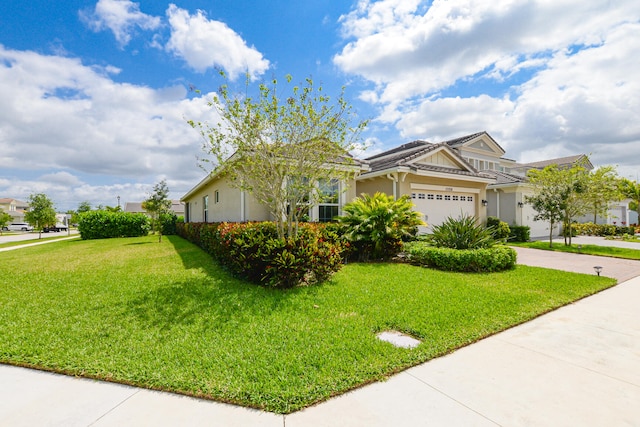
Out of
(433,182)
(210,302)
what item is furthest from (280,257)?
(433,182)

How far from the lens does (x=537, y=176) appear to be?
49.4ft

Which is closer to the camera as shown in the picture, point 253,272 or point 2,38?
point 253,272

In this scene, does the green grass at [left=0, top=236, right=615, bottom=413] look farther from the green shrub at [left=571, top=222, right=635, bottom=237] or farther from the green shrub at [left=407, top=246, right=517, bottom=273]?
the green shrub at [left=571, top=222, right=635, bottom=237]

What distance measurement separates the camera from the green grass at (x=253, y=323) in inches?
115

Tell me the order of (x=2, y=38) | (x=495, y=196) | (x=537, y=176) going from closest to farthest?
(x=2, y=38) → (x=537, y=176) → (x=495, y=196)

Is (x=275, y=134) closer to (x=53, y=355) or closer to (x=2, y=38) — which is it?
(x=53, y=355)

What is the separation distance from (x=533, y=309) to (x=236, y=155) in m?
6.73

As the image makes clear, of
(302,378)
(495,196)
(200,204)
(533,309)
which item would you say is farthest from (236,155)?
(495,196)

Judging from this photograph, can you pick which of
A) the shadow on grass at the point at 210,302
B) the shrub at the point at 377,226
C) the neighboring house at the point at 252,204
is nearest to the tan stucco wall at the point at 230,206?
the neighboring house at the point at 252,204

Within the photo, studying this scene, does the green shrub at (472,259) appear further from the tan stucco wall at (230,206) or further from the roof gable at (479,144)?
the roof gable at (479,144)

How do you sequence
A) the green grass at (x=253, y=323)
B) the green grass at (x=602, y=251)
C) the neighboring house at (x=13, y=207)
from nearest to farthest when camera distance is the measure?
the green grass at (x=253, y=323) < the green grass at (x=602, y=251) < the neighboring house at (x=13, y=207)

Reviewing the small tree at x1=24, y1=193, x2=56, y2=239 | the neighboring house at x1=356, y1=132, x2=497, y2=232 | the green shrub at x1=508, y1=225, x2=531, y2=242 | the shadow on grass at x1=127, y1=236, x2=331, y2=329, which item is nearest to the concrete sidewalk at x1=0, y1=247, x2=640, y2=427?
the shadow on grass at x1=127, y1=236, x2=331, y2=329

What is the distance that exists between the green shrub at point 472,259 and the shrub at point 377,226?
1182 mm

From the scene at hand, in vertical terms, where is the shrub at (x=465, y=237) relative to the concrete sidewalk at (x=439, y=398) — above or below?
above
